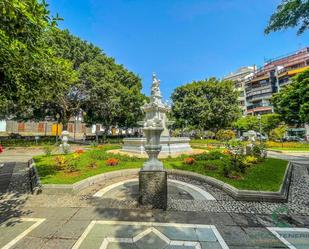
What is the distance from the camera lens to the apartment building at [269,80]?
51875mm

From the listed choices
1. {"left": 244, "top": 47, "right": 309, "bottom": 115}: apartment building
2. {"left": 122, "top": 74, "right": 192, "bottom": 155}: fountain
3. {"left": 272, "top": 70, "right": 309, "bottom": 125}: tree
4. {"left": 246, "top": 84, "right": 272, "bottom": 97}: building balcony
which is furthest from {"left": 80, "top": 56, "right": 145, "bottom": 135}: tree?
{"left": 246, "top": 84, "right": 272, "bottom": 97}: building balcony

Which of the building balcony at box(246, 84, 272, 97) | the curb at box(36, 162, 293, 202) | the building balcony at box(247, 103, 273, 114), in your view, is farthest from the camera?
the building balcony at box(246, 84, 272, 97)

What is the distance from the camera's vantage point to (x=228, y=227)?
4.46 metres

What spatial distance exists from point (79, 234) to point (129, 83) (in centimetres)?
3154

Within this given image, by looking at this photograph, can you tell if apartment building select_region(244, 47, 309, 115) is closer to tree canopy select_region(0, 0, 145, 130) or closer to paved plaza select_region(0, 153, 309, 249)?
tree canopy select_region(0, 0, 145, 130)

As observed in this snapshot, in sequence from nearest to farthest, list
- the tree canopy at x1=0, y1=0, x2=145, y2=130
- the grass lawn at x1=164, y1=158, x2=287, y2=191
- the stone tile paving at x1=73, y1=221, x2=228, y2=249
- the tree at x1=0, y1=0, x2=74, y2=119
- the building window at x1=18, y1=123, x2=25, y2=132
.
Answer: the stone tile paving at x1=73, y1=221, x2=228, y2=249 → the tree at x1=0, y1=0, x2=74, y2=119 → the tree canopy at x1=0, y1=0, x2=145, y2=130 → the grass lawn at x1=164, y1=158, x2=287, y2=191 → the building window at x1=18, y1=123, x2=25, y2=132

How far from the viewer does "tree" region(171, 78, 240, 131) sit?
37.0m

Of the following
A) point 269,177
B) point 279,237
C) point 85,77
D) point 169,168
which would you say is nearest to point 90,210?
point 279,237

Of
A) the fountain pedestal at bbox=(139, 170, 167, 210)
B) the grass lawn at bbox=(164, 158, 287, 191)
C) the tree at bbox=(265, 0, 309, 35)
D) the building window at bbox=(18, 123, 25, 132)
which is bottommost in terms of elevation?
the grass lawn at bbox=(164, 158, 287, 191)

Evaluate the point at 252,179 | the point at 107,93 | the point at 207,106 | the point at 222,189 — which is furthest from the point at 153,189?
the point at 207,106

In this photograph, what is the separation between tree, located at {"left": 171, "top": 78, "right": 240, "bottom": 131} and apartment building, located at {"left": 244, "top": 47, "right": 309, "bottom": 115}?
826 inches

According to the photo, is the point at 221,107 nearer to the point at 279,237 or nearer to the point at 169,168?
the point at 169,168

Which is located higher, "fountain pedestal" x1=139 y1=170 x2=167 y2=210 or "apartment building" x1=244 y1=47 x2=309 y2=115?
"apartment building" x1=244 y1=47 x2=309 y2=115

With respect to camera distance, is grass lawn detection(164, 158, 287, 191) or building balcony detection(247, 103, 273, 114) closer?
grass lawn detection(164, 158, 287, 191)
